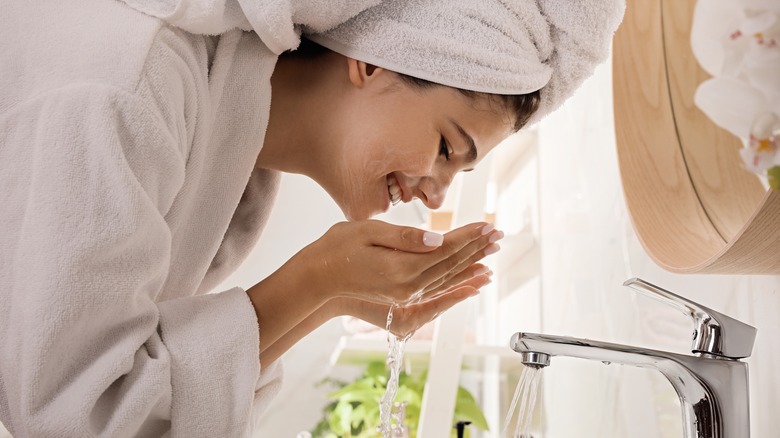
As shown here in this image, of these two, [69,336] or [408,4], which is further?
[408,4]

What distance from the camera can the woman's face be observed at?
0.85 metres

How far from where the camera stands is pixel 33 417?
0.61 m

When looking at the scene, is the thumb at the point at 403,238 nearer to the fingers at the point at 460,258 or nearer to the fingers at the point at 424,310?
the fingers at the point at 460,258

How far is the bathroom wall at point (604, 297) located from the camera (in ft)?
2.41

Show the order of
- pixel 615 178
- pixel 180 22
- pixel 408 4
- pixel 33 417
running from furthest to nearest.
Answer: pixel 615 178, pixel 408 4, pixel 180 22, pixel 33 417

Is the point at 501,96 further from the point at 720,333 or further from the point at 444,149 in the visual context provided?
the point at 720,333

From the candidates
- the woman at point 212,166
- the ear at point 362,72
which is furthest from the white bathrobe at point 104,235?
the ear at point 362,72

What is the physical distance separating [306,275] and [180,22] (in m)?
0.28

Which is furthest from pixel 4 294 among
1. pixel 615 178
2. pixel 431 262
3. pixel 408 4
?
pixel 615 178

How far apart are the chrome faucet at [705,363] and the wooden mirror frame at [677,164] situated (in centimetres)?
6

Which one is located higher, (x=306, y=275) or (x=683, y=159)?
(x=683, y=159)

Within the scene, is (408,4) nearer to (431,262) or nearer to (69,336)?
(431,262)

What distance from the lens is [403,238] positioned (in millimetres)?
710

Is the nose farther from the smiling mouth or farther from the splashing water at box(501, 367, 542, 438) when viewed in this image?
the splashing water at box(501, 367, 542, 438)
